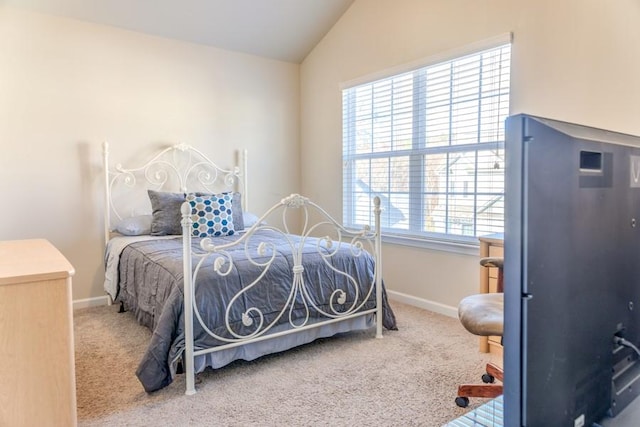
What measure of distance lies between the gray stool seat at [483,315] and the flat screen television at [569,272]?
30.5 inches

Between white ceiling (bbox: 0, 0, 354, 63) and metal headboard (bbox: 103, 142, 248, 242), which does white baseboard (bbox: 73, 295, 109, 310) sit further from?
white ceiling (bbox: 0, 0, 354, 63)

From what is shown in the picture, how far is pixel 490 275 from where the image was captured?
101 inches

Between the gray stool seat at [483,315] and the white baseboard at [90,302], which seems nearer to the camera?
the gray stool seat at [483,315]

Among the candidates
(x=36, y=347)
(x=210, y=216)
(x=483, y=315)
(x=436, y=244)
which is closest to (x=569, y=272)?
(x=483, y=315)

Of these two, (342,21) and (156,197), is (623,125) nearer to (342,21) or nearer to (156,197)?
(342,21)

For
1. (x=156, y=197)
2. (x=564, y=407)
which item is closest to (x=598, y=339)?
(x=564, y=407)

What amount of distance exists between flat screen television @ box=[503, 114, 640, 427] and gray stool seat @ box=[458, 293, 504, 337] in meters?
0.77

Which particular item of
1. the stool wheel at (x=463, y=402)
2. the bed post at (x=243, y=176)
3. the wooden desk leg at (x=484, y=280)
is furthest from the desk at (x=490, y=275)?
the bed post at (x=243, y=176)

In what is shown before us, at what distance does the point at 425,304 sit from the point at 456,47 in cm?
197

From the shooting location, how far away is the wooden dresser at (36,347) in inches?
52.7

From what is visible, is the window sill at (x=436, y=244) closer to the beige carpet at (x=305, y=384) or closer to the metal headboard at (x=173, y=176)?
the beige carpet at (x=305, y=384)

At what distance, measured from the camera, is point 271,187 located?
14.9 ft

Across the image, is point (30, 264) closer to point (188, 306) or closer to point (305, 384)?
point (188, 306)

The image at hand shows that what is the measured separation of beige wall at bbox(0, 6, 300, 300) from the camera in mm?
3201
